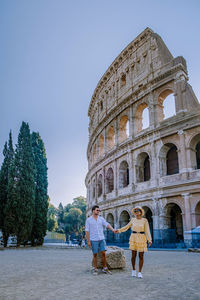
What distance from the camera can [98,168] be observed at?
28.3 meters

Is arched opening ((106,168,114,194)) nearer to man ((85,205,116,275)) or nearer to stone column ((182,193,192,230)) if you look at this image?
stone column ((182,193,192,230))

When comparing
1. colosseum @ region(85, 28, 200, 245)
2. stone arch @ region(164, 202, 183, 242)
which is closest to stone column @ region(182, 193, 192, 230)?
colosseum @ region(85, 28, 200, 245)

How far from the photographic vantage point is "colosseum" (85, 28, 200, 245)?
59.1 ft

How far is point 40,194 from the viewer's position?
2445 cm

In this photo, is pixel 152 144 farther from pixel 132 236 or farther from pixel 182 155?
pixel 132 236

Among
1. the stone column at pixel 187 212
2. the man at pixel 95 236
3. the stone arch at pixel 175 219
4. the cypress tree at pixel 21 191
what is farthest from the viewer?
the cypress tree at pixel 21 191

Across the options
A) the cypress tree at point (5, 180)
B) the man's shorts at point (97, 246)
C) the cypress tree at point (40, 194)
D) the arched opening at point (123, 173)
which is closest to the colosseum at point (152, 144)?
the arched opening at point (123, 173)

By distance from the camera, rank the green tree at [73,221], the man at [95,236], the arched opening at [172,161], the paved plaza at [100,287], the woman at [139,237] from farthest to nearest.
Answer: the green tree at [73,221] → the arched opening at [172,161] → the man at [95,236] → the woman at [139,237] → the paved plaza at [100,287]

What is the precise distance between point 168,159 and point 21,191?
37.1 feet

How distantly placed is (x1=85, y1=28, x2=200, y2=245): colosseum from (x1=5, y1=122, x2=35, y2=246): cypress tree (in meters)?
6.94

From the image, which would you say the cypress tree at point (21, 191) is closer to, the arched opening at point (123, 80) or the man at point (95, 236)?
the arched opening at point (123, 80)

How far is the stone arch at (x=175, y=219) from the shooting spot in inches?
738

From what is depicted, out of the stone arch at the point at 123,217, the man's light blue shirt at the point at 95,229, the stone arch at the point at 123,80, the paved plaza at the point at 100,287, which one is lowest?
the paved plaza at the point at 100,287

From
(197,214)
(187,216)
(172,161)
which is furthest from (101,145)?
(197,214)
